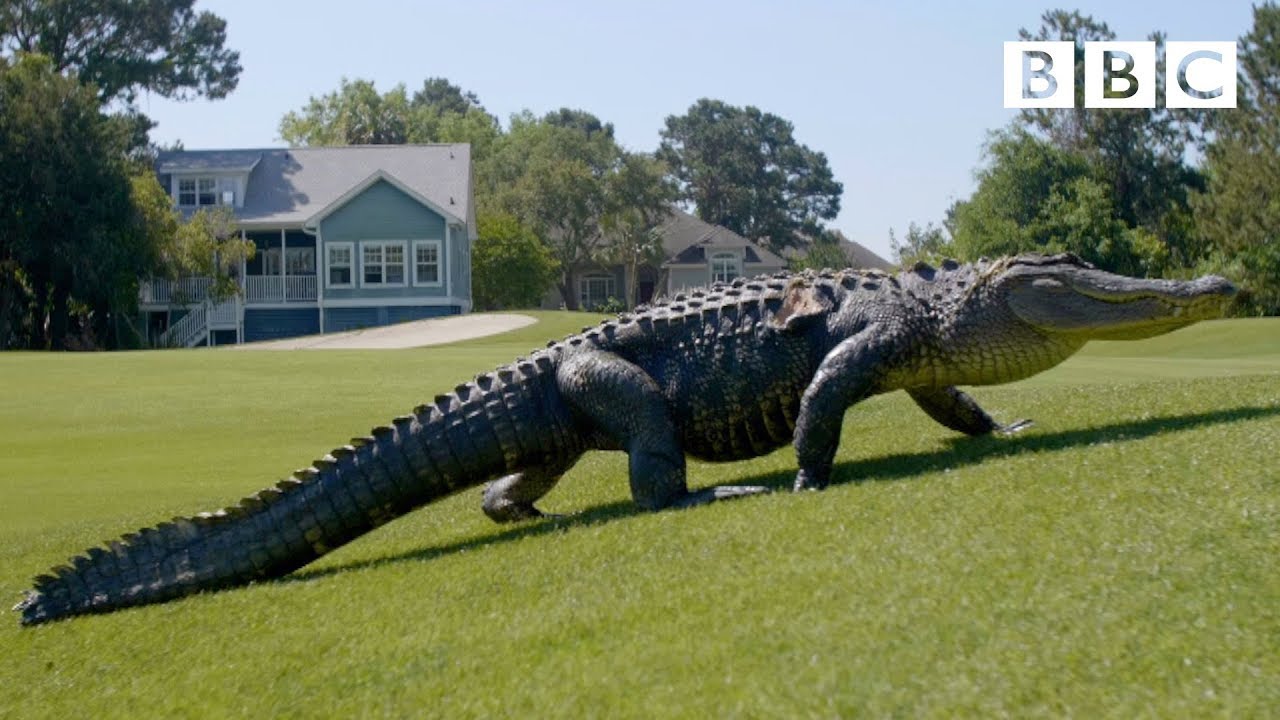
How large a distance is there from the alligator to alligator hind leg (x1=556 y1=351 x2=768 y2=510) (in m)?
0.01

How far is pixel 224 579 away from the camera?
9219 millimetres

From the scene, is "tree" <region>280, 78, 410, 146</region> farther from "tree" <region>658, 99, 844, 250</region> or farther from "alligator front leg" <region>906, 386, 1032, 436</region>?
"alligator front leg" <region>906, 386, 1032, 436</region>

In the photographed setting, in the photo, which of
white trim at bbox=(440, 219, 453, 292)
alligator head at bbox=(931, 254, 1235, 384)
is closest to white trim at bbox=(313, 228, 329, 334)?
white trim at bbox=(440, 219, 453, 292)

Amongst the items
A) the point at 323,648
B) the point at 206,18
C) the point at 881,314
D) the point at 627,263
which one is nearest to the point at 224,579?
the point at 323,648

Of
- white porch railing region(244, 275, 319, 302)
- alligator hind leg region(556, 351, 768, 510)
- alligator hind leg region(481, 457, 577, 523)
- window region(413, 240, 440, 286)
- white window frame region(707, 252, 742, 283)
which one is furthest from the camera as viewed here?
white window frame region(707, 252, 742, 283)

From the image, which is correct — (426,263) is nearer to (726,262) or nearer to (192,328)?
(192,328)

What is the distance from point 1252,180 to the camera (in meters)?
60.2

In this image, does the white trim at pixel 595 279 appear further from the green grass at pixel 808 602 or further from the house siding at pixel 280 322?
the green grass at pixel 808 602

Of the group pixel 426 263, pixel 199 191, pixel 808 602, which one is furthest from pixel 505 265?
pixel 808 602

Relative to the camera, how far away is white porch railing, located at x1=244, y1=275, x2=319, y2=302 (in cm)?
5744

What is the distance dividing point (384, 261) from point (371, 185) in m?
3.07

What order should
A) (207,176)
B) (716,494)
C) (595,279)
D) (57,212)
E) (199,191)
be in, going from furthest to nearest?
(595,279)
(199,191)
(207,176)
(57,212)
(716,494)

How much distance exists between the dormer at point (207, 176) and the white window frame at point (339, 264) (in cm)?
448

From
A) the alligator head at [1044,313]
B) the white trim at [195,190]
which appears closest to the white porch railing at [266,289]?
the white trim at [195,190]
